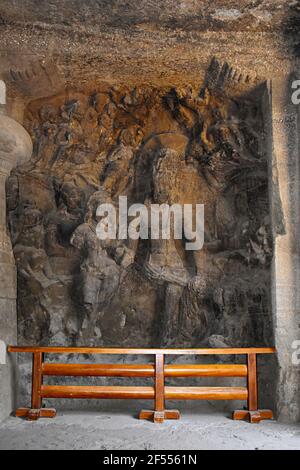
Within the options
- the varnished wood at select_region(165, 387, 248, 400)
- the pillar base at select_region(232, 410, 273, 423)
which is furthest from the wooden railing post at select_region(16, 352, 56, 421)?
the pillar base at select_region(232, 410, 273, 423)

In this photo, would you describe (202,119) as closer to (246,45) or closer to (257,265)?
(246,45)

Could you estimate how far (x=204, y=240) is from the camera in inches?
245

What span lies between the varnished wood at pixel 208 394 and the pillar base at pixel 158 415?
0.15 meters

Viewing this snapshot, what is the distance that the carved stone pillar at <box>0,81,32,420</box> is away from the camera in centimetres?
548

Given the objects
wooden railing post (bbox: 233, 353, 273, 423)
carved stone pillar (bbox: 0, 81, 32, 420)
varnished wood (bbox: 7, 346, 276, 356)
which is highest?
carved stone pillar (bbox: 0, 81, 32, 420)

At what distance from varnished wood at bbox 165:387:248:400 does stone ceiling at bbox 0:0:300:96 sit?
352 centimetres

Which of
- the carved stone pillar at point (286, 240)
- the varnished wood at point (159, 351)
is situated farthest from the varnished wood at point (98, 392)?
the carved stone pillar at point (286, 240)

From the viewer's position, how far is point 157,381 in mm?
5219

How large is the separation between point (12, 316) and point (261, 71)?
3.99 metres

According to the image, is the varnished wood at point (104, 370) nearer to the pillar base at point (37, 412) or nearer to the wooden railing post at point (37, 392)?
the wooden railing post at point (37, 392)

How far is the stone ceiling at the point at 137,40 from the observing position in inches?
215

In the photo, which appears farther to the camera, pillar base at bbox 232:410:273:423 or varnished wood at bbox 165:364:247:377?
varnished wood at bbox 165:364:247:377

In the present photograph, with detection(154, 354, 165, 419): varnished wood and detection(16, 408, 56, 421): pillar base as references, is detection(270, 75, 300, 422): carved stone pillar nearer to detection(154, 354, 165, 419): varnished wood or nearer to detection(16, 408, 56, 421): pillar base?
detection(154, 354, 165, 419): varnished wood

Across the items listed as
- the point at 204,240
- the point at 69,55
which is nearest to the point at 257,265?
the point at 204,240
